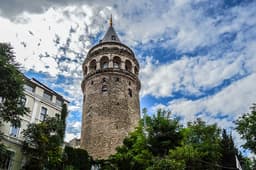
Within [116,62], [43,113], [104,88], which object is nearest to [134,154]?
[43,113]

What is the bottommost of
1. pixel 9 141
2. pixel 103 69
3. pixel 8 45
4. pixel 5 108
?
pixel 9 141

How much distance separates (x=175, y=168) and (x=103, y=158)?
14.6m

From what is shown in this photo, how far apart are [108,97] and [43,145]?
15.6 metres

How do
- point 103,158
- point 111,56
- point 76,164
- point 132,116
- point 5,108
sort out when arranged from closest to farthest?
point 5,108 < point 76,164 < point 103,158 < point 132,116 < point 111,56

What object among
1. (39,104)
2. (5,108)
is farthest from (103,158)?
(5,108)

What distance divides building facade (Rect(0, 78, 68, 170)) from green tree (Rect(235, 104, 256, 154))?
15389 mm

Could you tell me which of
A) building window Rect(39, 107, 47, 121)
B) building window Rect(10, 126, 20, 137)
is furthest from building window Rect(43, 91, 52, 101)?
building window Rect(10, 126, 20, 137)

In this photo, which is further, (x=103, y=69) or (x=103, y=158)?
(x=103, y=69)

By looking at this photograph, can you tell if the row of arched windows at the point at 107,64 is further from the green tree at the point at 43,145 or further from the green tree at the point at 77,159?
the green tree at the point at 43,145

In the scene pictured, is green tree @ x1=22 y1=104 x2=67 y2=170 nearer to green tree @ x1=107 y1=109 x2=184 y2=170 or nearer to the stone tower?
green tree @ x1=107 y1=109 x2=184 y2=170

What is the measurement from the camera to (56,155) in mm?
21656

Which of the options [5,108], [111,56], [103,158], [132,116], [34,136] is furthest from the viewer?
[111,56]

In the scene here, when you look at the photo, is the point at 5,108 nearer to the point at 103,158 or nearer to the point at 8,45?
the point at 8,45

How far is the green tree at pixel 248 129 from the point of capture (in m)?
19.6
